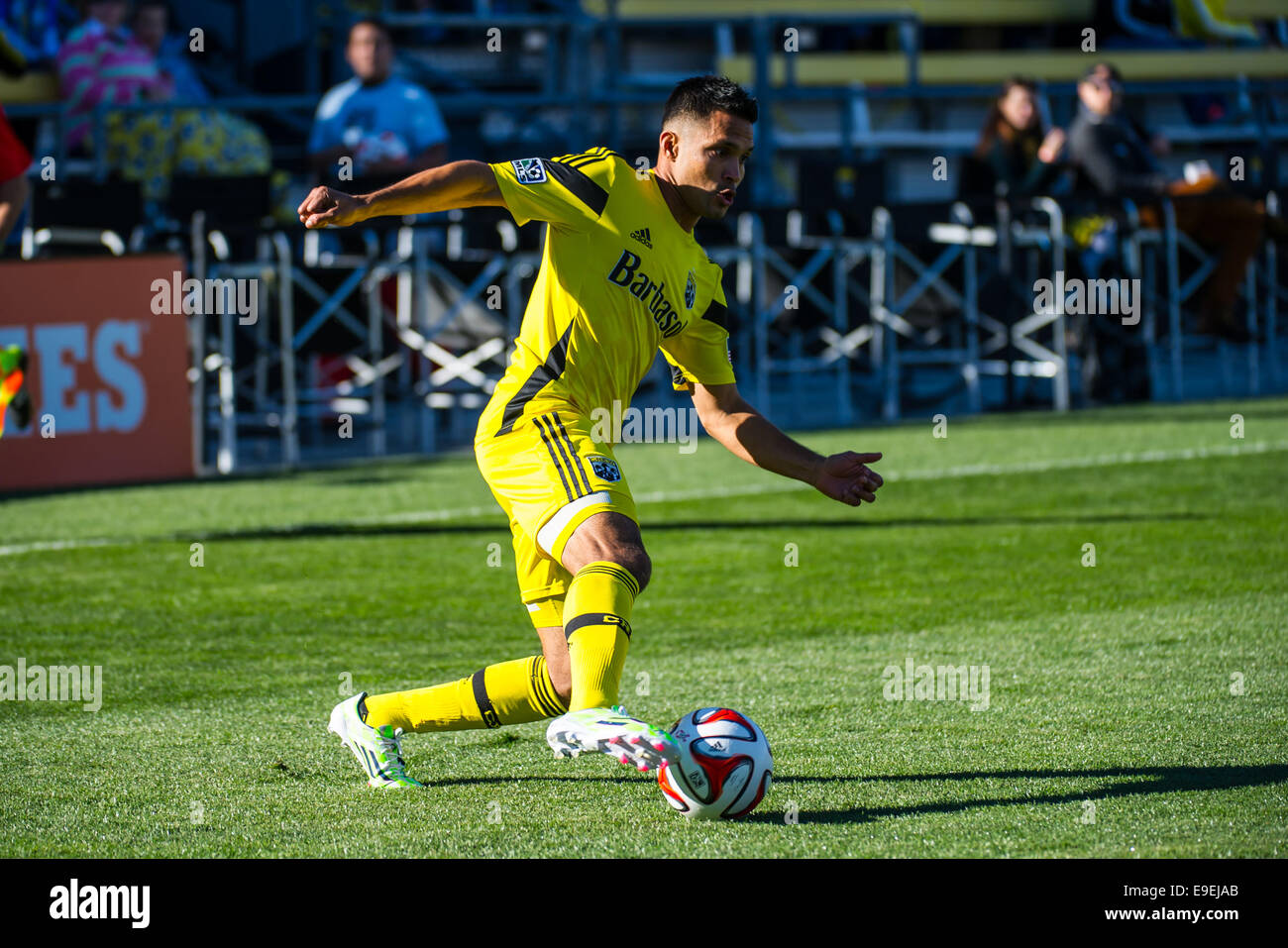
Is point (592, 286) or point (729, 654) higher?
point (592, 286)

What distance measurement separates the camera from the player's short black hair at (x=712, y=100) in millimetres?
4809

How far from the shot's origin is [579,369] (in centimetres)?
495

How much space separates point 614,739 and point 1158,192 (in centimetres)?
1219

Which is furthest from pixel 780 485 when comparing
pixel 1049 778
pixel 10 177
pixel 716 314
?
pixel 1049 778

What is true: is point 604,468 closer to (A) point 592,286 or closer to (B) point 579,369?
(B) point 579,369

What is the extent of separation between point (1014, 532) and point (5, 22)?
14026 mm

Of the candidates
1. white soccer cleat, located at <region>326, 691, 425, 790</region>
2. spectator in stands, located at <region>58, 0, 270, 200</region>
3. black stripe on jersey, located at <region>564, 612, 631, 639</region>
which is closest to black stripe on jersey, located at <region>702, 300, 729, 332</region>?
black stripe on jersey, located at <region>564, 612, 631, 639</region>

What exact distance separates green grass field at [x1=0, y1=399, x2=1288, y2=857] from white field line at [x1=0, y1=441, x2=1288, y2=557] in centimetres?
4

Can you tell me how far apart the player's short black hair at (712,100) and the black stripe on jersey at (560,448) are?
871 mm

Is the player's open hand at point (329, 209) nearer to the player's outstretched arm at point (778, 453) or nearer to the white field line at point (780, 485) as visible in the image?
the player's outstretched arm at point (778, 453)

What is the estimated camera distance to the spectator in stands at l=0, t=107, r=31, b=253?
8.39 metres

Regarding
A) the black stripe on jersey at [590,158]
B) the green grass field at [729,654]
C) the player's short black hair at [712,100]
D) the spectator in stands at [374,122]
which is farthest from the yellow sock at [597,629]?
the spectator in stands at [374,122]

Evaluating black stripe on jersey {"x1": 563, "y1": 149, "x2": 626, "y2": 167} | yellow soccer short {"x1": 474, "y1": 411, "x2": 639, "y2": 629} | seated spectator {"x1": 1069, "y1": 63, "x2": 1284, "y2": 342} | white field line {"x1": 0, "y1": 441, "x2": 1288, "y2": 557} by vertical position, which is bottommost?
white field line {"x1": 0, "y1": 441, "x2": 1288, "y2": 557}

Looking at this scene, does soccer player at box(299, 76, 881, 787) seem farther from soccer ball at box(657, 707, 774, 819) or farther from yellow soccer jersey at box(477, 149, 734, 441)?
soccer ball at box(657, 707, 774, 819)
